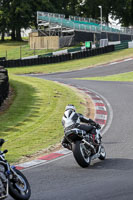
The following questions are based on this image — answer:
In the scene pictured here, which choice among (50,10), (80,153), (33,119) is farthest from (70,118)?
(50,10)

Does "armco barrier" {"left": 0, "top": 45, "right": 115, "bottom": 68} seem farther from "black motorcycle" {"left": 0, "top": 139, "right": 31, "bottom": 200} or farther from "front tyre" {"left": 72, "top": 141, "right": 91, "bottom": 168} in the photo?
"black motorcycle" {"left": 0, "top": 139, "right": 31, "bottom": 200}

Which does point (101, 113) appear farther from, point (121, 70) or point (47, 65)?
point (47, 65)

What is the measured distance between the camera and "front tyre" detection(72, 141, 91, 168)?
954 cm

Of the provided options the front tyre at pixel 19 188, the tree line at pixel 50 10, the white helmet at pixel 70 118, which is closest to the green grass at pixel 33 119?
the white helmet at pixel 70 118

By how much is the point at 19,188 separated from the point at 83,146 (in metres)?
2.99

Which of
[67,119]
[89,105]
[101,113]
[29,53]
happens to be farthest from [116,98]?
[29,53]

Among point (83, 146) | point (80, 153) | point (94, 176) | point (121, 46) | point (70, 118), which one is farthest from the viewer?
point (121, 46)

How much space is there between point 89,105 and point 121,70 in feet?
71.1

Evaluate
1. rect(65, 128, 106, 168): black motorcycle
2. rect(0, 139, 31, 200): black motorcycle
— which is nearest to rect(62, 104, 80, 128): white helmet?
rect(65, 128, 106, 168): black motorcycle

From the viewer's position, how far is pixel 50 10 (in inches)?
3332

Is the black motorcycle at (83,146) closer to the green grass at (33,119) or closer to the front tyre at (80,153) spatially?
the front tyre at (80,153)

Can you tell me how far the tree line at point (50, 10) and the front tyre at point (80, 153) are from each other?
74.7 metres

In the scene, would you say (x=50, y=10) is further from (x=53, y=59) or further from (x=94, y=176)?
(x=94, y=176)

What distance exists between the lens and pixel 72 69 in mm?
45969
